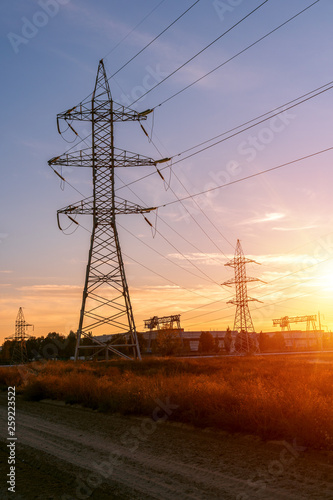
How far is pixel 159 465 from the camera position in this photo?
8.47 metres

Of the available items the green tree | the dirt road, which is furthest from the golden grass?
the green tree

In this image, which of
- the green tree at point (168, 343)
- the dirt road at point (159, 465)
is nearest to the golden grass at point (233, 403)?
the dirt road at point (159, 465)

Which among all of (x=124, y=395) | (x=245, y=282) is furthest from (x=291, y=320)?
(x=124, y=395)

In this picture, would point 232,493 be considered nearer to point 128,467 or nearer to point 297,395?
point 128,467

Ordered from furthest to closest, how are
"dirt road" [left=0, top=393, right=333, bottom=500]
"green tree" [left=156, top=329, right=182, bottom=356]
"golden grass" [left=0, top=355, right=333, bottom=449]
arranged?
"green tree" [left=156, top=329, right=182, bottom=356] < "golden grass" [left=0, top=355, right=333, bottom=449] < "dirt road" [left=0, top=393, right=333, bottom=500]

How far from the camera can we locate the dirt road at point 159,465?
6.96m

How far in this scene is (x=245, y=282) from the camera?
5997cm

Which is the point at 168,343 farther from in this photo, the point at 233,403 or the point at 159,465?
the point at 159,465

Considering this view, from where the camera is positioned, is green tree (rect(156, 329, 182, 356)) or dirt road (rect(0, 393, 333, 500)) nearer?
dirt road (rect(0, 393, 333, 500))

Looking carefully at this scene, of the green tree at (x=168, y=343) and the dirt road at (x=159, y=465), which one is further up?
the green tree at (x=168, y=343)

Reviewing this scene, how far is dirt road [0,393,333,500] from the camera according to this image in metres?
6.96

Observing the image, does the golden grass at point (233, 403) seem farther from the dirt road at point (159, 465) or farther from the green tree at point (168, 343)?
the green tree at point (168, 343)

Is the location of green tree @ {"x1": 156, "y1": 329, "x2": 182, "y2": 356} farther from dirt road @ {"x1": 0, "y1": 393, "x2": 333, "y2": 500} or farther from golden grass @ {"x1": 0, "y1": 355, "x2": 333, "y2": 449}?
dirt road @ {"x1": 0, "y1": 393, "x2": 333, "y2": 500}

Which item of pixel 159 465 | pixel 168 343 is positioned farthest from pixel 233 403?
pixel 168 343
